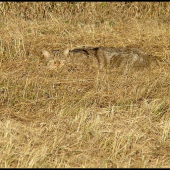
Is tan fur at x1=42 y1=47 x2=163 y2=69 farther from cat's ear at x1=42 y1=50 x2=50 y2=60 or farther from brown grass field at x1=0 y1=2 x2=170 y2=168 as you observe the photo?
brown grass field at x1=0 y1=2 x2=170 y2=168

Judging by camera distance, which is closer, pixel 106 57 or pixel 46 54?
pixel 46 54

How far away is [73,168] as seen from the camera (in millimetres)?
3053

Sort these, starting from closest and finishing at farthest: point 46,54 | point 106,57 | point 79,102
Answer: point 79,102 → point 46,54 → point 106,57

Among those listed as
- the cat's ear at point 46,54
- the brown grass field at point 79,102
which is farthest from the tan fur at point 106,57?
the brown grass field at point 79,102

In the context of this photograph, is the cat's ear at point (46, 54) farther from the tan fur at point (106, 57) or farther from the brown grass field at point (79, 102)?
the brown grass field at point (79, 102)

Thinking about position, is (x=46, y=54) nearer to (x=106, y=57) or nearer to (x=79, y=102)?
(x=106, y=57)

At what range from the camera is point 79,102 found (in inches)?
168

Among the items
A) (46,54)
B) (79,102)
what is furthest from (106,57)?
(79,102)

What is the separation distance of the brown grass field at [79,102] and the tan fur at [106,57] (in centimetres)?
19

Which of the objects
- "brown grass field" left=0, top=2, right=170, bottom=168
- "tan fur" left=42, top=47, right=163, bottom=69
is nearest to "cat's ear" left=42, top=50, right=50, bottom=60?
"tan fur" left=42, top=47, right=163, bottom=69

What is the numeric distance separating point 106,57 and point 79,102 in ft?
5.45

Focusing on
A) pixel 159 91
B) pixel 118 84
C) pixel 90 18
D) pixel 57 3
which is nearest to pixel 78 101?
pixel 118 84

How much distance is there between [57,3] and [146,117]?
16.7ft

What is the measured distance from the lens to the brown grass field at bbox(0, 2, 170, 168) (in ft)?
10.7
